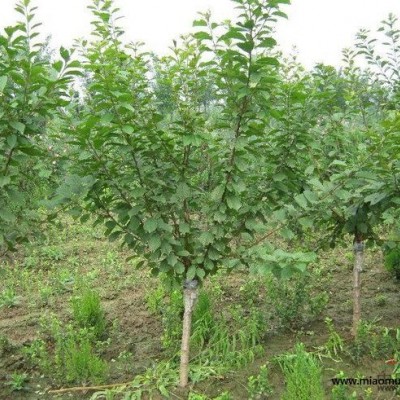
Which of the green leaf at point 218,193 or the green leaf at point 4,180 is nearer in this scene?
the green leaf at point 4,180

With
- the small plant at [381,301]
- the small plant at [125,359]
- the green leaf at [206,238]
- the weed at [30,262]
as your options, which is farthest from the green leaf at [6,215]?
the weed at [30,262]

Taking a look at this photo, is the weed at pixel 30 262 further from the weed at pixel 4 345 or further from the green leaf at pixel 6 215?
the green leaf at pixel 6 215

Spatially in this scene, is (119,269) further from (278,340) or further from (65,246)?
(278,340)

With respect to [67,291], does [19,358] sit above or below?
below

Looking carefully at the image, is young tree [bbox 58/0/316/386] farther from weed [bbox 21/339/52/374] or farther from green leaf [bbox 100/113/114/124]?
weed [bbox 21/339/52/374]

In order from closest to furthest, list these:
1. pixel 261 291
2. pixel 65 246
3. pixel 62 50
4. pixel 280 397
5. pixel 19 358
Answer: pixel 62 50, pixel 280 397, pixel 19 358, pixel 261 291, pixel 65 246

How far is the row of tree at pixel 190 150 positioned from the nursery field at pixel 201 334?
370 millimetres

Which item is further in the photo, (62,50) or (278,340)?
(278,340)

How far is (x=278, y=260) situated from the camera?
7.62 ft

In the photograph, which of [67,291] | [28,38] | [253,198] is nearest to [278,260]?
[253,198]

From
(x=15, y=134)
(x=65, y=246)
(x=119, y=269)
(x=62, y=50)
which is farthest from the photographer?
(x=65, y=246)

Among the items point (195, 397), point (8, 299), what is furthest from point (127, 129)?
point (8, 299)

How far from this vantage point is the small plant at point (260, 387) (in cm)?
294

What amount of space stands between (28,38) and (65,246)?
400cm
